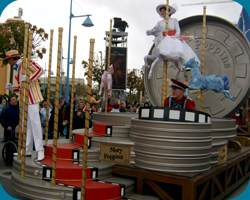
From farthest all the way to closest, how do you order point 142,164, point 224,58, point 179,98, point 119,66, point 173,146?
point 119,66 → point 224,58 → point 179,98 → point 142,164 → point 173,146

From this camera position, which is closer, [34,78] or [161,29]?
[34,78]

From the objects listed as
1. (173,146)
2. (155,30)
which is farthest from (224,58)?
(173,146)

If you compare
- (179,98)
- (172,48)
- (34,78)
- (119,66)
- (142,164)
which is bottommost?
(142,164)

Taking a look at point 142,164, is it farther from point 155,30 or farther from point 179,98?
point 155,30

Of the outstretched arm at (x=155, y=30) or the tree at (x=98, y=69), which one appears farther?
the tree at (x=98, y=69)

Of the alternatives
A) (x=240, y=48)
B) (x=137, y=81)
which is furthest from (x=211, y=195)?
(x=137, y=81)

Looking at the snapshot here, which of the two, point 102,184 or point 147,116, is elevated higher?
point 147,116

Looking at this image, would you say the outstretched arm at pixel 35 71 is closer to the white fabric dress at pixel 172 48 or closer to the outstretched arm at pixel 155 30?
the white fabric dress at pixel 172 48

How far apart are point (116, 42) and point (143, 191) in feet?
93.7

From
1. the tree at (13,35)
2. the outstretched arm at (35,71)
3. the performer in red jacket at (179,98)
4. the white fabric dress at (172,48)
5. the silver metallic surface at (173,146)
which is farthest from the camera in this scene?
the tree at (13,35)

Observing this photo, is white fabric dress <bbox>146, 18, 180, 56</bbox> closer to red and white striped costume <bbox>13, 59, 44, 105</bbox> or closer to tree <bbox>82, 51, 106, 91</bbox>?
red and white striped costume <bbox>13, 59, 44, 105</bbox>

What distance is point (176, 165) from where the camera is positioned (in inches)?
177

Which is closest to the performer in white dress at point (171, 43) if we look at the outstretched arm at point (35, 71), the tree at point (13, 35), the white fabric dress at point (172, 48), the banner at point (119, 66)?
the white fabric dress at point (172, 48)

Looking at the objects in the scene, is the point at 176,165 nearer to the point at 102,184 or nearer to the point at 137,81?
the point at 102,184
